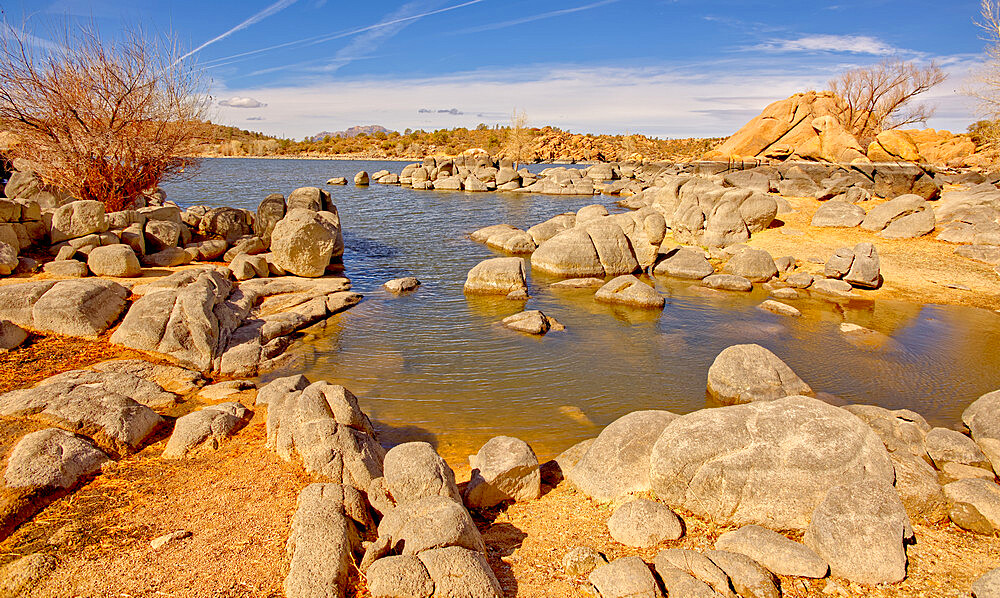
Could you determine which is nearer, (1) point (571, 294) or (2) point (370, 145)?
(1) point (571, 294)

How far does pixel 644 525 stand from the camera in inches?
218

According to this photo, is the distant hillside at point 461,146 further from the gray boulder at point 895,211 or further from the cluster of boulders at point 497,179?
the gray boulder at point 895,211

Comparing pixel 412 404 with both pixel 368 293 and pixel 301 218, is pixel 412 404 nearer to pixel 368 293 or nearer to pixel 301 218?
pixel 368 293

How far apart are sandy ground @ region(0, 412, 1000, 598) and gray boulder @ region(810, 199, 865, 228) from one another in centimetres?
2221

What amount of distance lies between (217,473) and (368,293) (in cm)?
1059

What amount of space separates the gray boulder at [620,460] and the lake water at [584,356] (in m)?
1.43

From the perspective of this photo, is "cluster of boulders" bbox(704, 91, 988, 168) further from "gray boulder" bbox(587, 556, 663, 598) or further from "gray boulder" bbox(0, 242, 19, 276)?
"gray boulder" bbox(0, 242, 19, 276)

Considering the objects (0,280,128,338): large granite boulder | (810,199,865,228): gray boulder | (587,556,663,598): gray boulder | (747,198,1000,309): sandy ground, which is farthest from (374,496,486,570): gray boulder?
(810,199,865,228): gray boulder

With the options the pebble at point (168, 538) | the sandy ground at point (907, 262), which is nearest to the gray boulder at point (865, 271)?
the sandy ground at point (907, 262)

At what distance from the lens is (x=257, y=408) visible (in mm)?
8180

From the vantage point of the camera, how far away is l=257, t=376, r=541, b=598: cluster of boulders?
4.34 m

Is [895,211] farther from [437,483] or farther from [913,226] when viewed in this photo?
[437,483]

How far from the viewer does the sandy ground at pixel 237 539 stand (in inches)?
178

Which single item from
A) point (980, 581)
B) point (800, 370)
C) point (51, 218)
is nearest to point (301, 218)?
point (51, 218)
